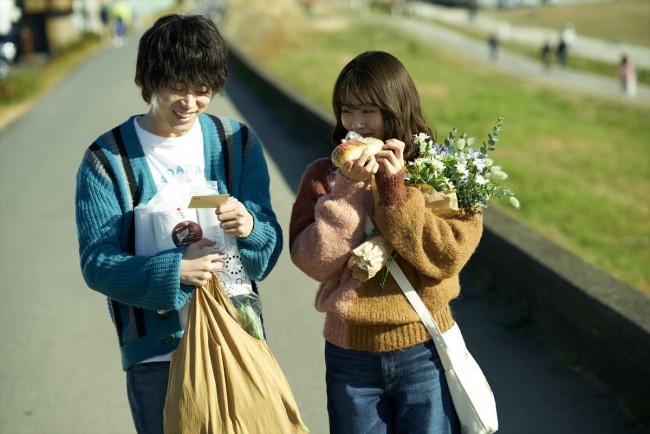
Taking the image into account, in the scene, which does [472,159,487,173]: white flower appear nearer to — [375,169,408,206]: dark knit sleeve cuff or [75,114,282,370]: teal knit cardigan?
[375,169,408,206]: dark knit sleeve cuff

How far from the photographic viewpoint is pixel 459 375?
2873mm

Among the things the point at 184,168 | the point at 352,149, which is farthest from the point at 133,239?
the point at 352,149

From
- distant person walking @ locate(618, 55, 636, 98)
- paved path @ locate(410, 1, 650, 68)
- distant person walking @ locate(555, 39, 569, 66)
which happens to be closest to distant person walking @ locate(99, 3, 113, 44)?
distant person walking @ locate(618, 55, 636, 98)

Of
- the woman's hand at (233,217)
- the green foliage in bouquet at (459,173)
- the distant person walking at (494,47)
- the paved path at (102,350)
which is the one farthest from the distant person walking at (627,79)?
the woman's hand at (233,217)

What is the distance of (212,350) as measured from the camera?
104 inches

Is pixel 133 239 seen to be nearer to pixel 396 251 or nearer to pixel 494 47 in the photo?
pixel 396 251

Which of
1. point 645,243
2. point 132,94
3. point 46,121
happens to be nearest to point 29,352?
point 645,243

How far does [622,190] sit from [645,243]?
418 cm

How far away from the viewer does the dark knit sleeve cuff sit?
8.87 feet

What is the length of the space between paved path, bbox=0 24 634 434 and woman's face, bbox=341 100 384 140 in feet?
7.16

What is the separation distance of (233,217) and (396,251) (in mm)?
537

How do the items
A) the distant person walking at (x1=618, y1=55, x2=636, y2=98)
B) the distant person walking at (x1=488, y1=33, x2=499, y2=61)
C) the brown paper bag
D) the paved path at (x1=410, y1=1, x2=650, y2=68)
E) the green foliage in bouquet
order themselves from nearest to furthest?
the brown paper bag < the green foliage in bouquet < the distant person walking at (x1=618, y1=55, x2=636, y2=98) < the distant person walking at (x1=488, y1=33, x2=499, y2=61) < the paved path at (x1=410, y1=1, x2=650, y2=68)

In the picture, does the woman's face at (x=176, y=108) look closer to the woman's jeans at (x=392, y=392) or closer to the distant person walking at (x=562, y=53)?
the woman's jeans at (x=392, y=392)

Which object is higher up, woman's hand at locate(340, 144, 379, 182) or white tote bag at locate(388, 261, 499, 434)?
woman's hand at locate(340, 144, 379, 182)
